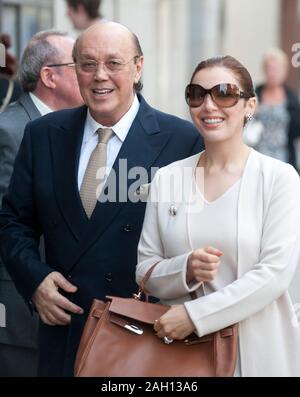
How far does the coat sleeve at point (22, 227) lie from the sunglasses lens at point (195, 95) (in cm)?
96

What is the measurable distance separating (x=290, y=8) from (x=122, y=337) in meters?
14.4

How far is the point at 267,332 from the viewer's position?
3.71m

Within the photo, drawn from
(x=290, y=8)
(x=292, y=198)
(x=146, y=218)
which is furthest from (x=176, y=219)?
(x=290, y=8)

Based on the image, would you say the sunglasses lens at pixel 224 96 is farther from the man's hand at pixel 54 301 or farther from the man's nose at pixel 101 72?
the man's hand at pixel 54 301

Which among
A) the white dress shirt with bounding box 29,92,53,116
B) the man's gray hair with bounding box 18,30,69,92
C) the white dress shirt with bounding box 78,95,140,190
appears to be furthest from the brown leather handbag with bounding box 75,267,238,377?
the man's gray hair with bounding box 18,30,69,92

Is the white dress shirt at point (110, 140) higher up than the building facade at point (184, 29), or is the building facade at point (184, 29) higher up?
the building facade at point (184, 29)

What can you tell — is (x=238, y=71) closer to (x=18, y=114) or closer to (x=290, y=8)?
(x=18, y=114)

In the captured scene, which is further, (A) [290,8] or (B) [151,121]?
(A) [290,8]

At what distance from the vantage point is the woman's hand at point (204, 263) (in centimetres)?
361

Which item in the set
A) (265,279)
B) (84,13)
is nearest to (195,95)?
(265,279)

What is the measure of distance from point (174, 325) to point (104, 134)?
1.09 meters

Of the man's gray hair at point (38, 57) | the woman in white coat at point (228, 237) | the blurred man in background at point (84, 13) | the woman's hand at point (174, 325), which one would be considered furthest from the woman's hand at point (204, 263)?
the blurred man in background at point (84, 13)

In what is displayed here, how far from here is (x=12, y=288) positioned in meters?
5.25

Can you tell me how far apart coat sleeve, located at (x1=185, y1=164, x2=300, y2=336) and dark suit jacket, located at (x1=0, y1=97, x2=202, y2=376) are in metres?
0.75
